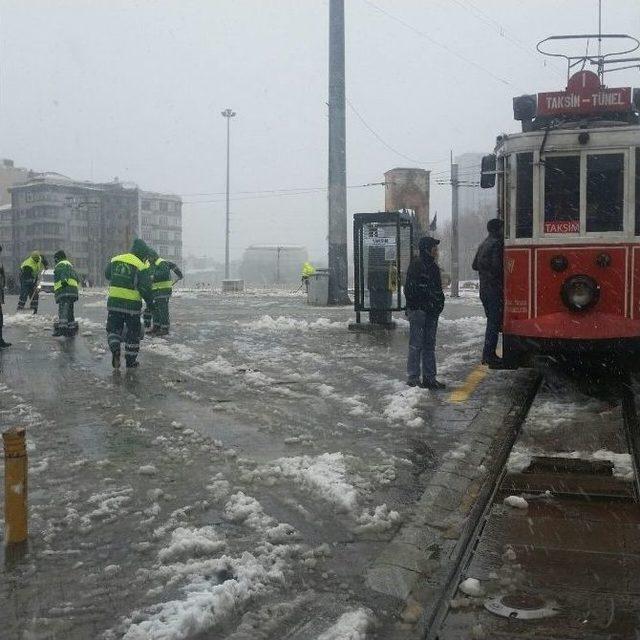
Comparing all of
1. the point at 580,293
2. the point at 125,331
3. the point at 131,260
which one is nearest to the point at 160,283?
the point at 125,331

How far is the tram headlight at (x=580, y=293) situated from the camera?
27.5ft

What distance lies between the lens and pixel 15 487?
4188 mm

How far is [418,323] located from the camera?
891cm

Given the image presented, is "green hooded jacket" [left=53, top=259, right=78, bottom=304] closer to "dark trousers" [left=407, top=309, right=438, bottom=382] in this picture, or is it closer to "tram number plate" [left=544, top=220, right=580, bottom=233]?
"dark trousers" [left=407, top=309, right=438, bottom=382]

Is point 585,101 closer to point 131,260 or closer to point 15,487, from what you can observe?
point 131,260

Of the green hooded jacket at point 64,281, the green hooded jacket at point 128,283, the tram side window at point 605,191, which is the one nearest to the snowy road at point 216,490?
the green hooded jacket at point 128,283

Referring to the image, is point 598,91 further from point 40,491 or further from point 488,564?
point 40,491

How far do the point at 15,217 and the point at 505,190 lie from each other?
99.8 meters

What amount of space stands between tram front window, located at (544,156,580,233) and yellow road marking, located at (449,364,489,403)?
2.03m

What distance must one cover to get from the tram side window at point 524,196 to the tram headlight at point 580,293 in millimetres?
738

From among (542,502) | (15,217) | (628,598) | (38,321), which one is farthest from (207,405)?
(15,217)

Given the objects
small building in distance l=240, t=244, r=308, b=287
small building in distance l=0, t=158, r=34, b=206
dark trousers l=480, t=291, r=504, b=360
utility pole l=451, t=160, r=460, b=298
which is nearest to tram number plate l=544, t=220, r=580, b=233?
dark trousers l=480, t=291, r=504, b=360

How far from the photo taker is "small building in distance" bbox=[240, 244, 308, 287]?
78312 mm

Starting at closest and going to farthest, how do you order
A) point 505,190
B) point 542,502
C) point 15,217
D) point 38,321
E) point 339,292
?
point 542,502
point 505,190
point 38,321
point 339,292
point 15,217
